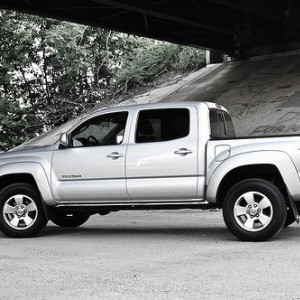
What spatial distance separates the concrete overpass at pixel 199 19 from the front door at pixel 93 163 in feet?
33.0

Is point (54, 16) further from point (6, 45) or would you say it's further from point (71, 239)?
point (71, 239)

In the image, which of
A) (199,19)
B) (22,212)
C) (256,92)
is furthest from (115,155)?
(199,19)

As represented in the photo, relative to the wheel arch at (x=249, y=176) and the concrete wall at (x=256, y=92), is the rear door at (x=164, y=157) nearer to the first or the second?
the wheel arch at (x=249, y=176)

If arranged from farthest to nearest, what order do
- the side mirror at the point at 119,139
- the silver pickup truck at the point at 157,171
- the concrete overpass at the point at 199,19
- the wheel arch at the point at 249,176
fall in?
1. the concrete overpass at the point at 199,19
2. the side mirror at the point at 119,139
3. the wheel arch at the point at 249,176
4. the silver pickup truck at the point at 157,171

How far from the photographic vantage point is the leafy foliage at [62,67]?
28.7m

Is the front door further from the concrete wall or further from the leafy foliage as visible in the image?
the leafy foliage

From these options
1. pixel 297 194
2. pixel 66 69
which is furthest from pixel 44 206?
pixel 66 69

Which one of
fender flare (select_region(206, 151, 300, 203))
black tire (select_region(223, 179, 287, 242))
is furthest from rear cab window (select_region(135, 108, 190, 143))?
black tire (select_region(223, 179, 287, 242))

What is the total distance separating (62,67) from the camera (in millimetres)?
30297

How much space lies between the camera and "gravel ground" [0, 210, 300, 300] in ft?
18.5

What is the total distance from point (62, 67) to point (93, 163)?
21505 mm

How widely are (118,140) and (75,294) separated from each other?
417 cm

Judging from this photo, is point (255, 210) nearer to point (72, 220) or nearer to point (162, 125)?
point (162, 125)

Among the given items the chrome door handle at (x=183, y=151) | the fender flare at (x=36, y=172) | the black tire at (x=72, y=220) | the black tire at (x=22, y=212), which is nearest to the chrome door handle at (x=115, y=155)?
the chrome door handle at (x=183, y=151)
